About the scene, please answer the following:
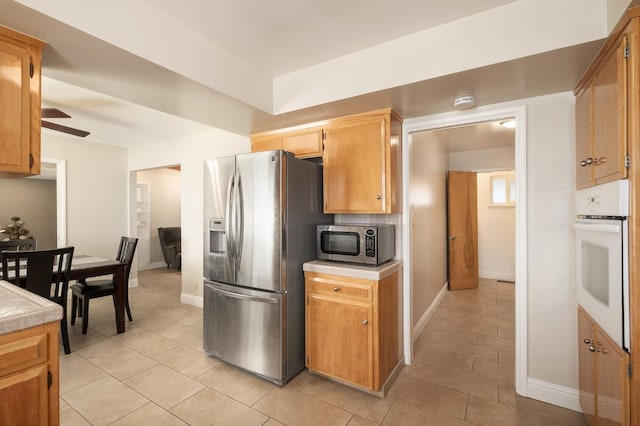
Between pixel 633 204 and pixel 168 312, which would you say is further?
pixel 168 312

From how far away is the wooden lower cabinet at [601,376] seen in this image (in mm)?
1313

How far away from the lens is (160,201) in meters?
7.46

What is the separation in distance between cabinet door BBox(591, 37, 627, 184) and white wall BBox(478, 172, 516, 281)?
4.93 meters

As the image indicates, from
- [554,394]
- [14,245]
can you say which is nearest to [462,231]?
[554,394]

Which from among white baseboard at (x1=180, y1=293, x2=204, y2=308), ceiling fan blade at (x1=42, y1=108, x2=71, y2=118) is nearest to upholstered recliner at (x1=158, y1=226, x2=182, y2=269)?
white baseboard at (x1=180, y1=293, x2=204, y2=308)

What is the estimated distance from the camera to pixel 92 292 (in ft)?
10.8

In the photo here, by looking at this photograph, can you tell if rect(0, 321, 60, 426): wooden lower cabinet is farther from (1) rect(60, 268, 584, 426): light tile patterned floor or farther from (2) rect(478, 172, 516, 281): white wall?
(2) rect(478, 172, 516, 281): white wall

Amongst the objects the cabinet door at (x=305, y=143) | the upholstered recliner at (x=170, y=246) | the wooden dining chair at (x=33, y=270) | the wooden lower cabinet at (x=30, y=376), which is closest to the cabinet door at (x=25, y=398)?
the wooden lower cabinet at (x=30, y=376)

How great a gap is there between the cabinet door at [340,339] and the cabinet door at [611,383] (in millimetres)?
1269

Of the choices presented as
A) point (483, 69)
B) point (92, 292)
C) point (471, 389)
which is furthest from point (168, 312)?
point (483, 69)

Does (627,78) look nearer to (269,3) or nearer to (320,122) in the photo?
(269,3)

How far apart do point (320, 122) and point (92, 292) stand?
3.08 m

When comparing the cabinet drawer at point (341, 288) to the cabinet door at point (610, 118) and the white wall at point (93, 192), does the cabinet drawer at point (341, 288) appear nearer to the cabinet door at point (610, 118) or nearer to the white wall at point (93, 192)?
the cabinet door at point (610, 118)

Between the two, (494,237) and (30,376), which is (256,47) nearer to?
(30,376)
